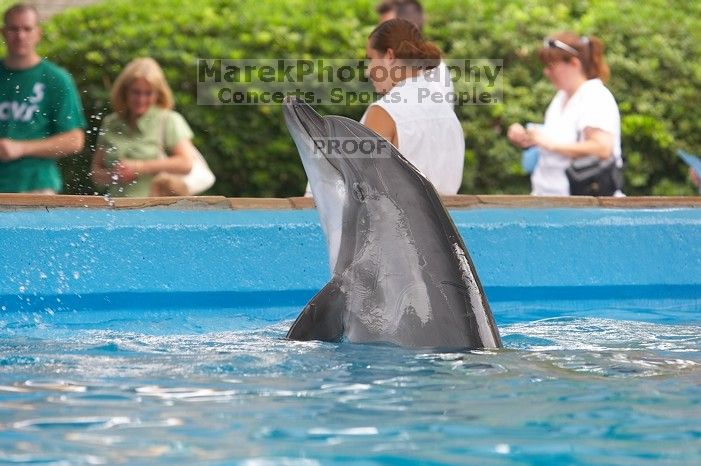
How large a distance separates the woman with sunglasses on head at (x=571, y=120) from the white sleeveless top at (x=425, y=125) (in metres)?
1.11

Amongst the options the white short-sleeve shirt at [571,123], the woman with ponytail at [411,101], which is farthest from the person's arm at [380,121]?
the white short-sleeve shirt at [571,123]

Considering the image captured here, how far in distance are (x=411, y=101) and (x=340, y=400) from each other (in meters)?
3.33

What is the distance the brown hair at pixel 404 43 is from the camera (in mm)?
7035

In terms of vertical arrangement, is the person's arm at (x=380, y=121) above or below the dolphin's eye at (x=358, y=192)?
above

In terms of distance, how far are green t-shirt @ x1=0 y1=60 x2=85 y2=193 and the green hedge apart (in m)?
2.65

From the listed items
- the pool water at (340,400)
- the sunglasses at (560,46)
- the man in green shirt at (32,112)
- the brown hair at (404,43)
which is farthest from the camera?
the sunglasses at (560,46)

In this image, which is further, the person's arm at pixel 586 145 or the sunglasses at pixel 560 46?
the sunglasses at pixel 560 46

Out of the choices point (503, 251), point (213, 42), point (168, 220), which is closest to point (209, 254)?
point (168, 220)

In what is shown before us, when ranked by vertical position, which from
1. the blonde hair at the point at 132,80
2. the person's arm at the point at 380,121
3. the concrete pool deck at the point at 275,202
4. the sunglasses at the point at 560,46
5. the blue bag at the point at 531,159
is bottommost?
the concrete pool deck at the point at 275,202

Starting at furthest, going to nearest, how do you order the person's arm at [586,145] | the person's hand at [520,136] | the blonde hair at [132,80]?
1. the blonde hair at [132,80]
2. the person's hand at [520,136]
3. the person's arm at [586,145]

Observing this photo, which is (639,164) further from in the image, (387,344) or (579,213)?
(387,344)

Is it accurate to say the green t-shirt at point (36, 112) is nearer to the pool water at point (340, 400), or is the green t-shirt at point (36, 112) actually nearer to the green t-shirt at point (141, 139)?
the green t-shirt at point (141, 139)

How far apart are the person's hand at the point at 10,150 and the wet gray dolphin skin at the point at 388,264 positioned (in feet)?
10.7

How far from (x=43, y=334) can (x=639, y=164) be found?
683 cm
